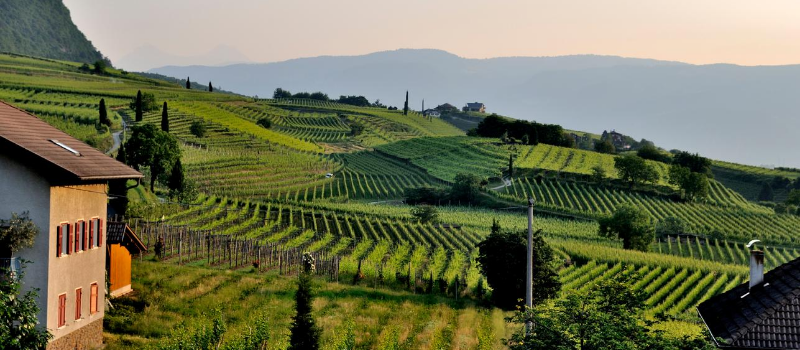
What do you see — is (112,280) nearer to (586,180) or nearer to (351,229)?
(351,229)

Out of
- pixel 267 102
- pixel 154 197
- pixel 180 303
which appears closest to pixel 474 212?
pixel 154 197

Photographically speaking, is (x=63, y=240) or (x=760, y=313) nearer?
(x=760, y=313)

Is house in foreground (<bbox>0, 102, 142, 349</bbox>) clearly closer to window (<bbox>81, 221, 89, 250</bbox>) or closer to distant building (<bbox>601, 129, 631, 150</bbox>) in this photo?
window (<bbox>81, 221, 89, 250</bbox>)

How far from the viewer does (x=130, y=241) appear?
23828mm

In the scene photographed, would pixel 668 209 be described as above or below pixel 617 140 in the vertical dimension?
below

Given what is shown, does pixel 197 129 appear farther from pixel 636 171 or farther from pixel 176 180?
pixel 636 171

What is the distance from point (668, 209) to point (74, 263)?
63118 mm

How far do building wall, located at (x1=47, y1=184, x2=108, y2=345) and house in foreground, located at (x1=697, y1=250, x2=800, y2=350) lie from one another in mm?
14146

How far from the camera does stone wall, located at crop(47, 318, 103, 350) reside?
57.9 ft

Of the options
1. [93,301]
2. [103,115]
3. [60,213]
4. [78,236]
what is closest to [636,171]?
[103,115]

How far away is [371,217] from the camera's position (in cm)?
5247

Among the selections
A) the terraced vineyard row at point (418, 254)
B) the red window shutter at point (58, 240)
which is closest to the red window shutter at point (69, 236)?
the red window shutter at point (58, 240)

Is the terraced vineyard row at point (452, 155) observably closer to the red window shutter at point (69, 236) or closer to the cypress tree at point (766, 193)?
the cypress tree at point (766, 193)

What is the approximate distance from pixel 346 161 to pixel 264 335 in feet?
237
